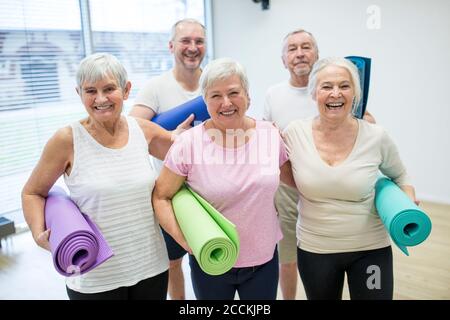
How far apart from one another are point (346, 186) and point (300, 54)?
2.62ft

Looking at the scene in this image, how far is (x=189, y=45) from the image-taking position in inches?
73.9

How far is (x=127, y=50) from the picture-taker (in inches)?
159

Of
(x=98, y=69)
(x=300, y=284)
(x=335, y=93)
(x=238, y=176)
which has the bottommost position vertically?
(x=300, y=284)

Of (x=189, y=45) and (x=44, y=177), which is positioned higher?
(x=189, y=45)

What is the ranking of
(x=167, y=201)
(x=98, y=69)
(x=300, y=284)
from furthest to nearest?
(x=300, y=284) → (x=167, y=201) → (x=98, y=69)

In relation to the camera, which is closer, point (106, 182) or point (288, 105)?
point (106, 182)

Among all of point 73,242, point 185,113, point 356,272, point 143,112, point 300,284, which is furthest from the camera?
point 300,284

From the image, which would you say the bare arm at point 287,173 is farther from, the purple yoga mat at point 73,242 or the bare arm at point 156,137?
the purple yoga mat at point 73,242

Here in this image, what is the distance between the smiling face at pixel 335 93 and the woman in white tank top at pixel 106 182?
0.65 meters

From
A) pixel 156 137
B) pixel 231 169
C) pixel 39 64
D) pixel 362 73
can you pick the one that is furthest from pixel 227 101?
pixel 39 64

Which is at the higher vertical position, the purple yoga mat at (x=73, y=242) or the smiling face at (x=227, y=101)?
the smiling face at (x=227, y=101)

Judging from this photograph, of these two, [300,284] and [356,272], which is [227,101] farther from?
[300,284]

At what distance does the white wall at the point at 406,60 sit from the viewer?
3439mm

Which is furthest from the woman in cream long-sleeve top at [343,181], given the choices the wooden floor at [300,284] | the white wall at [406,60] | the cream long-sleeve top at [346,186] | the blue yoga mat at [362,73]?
the white wall at [406,60]
